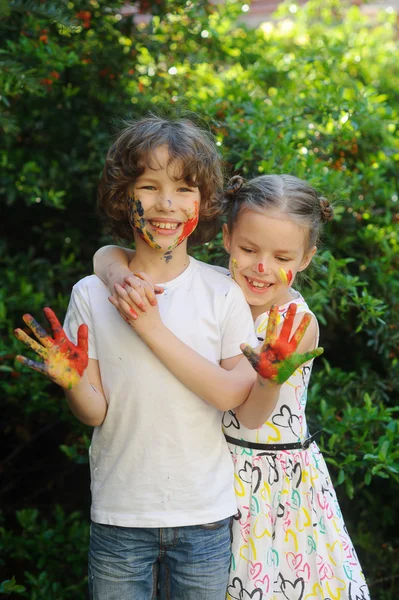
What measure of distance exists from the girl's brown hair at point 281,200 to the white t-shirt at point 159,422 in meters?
0.36

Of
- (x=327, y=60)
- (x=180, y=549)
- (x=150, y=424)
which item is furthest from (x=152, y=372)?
(x=327, y=60)

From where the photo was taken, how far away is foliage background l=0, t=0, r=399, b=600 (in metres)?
2.78

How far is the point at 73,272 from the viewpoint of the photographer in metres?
3.48

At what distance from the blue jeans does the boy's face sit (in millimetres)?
797

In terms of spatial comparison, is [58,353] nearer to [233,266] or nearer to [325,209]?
[233,266]

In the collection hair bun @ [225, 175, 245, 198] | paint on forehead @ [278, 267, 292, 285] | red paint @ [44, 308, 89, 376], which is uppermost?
hair bun @ [225, 175, 245, 198]

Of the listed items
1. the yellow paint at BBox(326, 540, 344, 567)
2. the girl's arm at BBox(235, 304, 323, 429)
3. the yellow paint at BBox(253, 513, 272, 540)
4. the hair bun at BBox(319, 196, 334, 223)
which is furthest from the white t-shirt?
the hair bun at BBox(319, 196, 334, 223)

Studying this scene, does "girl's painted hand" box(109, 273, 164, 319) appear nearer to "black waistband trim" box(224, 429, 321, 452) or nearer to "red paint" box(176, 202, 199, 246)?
"red paint" box(176, 202, 199, 246)

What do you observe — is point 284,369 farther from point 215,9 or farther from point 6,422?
point 215,9

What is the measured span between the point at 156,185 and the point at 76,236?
1.65 metres

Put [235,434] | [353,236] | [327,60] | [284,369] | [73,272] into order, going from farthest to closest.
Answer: [327,60], [73,272], [353,236], [235,434], [284,369]

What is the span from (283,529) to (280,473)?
0.16 m

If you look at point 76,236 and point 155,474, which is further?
point 76,236

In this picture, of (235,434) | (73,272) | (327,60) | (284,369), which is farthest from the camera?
(327,60)
